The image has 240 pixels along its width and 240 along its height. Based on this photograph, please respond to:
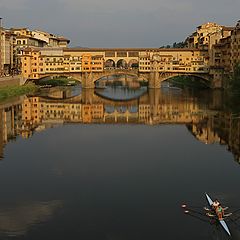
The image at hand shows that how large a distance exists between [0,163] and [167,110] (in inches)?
703

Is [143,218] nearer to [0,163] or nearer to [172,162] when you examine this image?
[172,162]

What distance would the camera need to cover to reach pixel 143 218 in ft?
33.8

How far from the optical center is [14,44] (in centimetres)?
5909

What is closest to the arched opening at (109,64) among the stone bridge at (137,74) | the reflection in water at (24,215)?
the stone bridge at (137,74)

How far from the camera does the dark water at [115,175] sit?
983 cm

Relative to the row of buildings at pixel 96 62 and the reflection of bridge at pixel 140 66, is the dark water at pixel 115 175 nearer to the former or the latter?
the row of buildings at pixel 96 62

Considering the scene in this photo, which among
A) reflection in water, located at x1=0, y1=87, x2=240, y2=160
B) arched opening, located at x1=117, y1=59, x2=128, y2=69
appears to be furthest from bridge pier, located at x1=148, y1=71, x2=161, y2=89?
reflection in water, located at x1=0, y1=87, x2=240, y2=160

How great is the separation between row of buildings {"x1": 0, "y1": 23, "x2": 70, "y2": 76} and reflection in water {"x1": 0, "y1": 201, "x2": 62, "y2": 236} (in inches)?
1510

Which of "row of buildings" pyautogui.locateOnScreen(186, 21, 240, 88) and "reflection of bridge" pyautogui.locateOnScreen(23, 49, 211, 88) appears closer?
"row of buildings" pyautogui.locateOnScreen(186, 21, 240, 88)

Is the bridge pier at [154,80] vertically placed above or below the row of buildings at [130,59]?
below

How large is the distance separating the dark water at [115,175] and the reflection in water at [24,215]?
23 millimetres

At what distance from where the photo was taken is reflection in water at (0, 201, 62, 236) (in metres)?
9.67

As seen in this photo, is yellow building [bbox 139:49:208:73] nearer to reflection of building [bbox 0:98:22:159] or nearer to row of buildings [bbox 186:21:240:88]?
row of buildings [bbox 186:21:240:88]

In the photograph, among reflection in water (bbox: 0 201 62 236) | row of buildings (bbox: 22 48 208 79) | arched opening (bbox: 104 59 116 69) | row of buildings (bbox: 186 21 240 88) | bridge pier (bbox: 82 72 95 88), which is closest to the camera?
reflection in water (bbox: 0 201 62 236)
